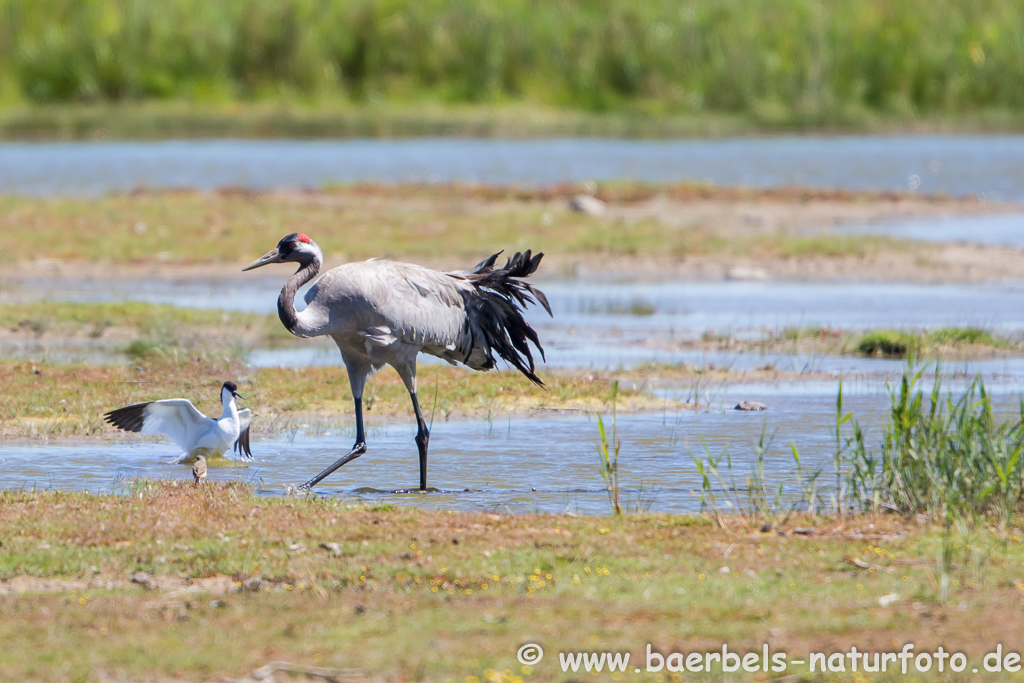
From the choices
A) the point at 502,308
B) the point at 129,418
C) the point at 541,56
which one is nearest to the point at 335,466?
the point at 129,418

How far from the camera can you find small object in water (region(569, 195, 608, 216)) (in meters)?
21.4

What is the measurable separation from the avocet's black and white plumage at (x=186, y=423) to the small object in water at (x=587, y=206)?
13.1 metres

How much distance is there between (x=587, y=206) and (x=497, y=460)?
12.9m

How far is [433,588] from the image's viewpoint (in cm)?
583

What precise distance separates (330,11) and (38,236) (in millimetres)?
20703

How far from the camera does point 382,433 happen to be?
991 centimetres

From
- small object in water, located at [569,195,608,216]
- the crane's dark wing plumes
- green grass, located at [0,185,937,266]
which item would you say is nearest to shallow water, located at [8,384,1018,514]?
the crane's dark wing plumes

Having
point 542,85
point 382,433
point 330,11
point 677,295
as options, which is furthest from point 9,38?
point 382,433

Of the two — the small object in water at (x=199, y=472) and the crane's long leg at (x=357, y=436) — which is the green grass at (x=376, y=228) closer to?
the crane's long leg at (x=357, y=436)

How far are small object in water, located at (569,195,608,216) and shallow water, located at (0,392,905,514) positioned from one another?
36.5 feet

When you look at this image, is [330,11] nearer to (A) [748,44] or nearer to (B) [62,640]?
(A) [748,44]

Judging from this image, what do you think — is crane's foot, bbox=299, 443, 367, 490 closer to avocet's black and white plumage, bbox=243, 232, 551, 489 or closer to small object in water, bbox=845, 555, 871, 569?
avocet's black and white plumage, bbox=243, 232, 551, 489

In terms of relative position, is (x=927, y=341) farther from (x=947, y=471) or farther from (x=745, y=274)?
(x=947, y=471)

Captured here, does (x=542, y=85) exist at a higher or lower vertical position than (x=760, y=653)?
higher
